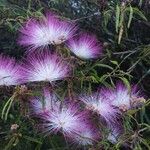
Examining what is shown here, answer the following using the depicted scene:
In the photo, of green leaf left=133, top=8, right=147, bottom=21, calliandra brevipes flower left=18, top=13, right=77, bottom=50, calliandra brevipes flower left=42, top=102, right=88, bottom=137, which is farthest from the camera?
green leaf left=133, top=8, right=147, bottom=21

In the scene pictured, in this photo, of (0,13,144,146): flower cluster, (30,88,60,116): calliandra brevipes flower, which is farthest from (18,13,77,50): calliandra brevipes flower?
(30,88,60,116): calliandra brevipes flower

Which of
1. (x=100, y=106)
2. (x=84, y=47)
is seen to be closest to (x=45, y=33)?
(x=84, y=47)

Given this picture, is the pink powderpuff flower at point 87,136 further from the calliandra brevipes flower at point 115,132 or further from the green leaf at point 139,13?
the green leaf at point 139,13

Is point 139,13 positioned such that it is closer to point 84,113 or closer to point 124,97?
point 124,97


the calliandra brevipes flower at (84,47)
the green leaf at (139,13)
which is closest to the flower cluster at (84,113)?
the calliandra brevipes flower at (84,47)

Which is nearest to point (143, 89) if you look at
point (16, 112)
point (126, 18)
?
point (126, 18)

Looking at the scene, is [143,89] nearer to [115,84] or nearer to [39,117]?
[115,84]

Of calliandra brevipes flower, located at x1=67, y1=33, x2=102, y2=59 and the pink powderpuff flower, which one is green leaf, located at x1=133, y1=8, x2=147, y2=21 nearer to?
calliandra brevipes flower, located at x1=67, y1=33, x2=102, y2=59
